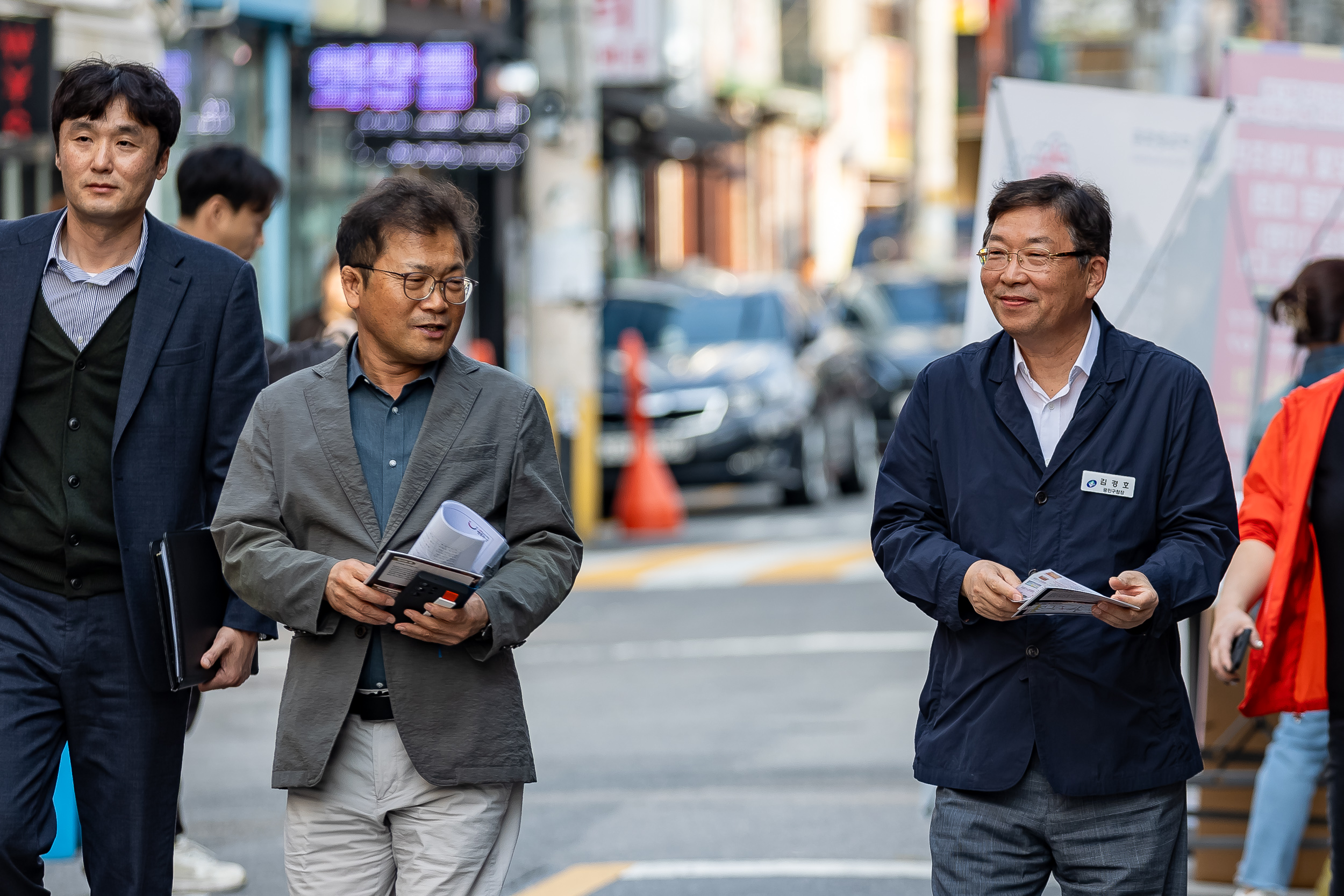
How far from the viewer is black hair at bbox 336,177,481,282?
149 inches

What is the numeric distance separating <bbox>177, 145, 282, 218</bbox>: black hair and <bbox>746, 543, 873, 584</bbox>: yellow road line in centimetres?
773

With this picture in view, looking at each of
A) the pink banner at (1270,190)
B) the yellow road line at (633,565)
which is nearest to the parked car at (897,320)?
the yellow road line at (633,565)

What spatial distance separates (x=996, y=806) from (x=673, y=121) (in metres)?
22.5

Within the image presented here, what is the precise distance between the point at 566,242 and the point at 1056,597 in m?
12.6

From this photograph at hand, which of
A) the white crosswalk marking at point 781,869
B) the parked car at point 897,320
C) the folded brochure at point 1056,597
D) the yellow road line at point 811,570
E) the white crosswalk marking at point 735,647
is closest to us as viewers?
the folded brochure at point 1056,597

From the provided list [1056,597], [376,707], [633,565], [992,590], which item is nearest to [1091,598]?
[1056,597]

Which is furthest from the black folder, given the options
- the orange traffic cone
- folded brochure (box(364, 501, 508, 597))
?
the orange traffic cone

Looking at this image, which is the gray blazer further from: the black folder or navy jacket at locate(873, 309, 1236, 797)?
navy jacket at locate(873, 309, 1236, 797)

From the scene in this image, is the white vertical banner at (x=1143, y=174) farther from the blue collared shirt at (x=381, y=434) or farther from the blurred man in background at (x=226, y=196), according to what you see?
the blue collared shirt at (x=381, y=434)

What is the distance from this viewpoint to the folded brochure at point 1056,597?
11.3 ft

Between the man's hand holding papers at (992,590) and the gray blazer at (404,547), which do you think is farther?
the gray blazer at (404,547)

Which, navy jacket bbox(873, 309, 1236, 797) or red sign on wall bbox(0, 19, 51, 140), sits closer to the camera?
navy jacket bbox(873, 309, 1236, 797)

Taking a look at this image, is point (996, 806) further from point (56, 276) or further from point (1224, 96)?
point (1224, 96)

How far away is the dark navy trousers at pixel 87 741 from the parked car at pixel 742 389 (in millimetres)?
12421
